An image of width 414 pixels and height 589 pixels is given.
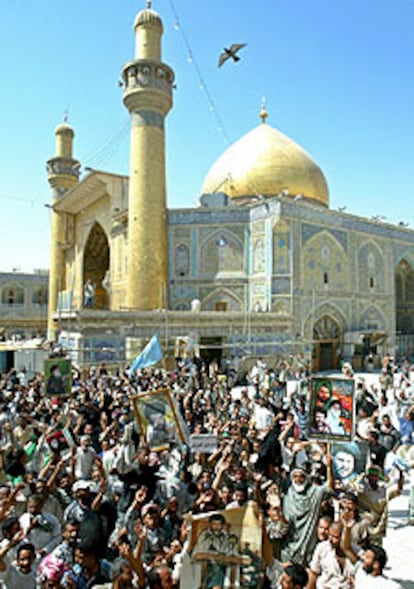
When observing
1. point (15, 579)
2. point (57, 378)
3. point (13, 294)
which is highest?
point (13, 294)

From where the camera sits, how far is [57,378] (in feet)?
28.7

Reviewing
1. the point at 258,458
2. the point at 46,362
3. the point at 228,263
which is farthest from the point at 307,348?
the point at 258,458

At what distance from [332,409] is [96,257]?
2539 centimetres

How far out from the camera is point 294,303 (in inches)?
811

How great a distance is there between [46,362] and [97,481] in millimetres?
4784

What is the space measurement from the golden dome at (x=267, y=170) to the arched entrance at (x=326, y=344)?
7.07m

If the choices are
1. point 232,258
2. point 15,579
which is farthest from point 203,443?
point 232,258

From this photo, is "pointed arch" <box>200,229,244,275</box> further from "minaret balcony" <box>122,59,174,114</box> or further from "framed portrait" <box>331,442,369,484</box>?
"framed portrait" <box>331,442,369,484</box>

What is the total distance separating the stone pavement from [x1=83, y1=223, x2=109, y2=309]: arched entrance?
79.2 feet

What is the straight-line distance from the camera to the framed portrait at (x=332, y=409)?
5.12m

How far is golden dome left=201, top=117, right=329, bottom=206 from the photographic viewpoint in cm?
2442

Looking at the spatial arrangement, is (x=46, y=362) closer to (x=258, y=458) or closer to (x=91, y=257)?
(x=258, y=458)

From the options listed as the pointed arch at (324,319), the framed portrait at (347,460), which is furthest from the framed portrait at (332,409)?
the pointed arch at (324,319)

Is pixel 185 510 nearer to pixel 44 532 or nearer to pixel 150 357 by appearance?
pixel 44 532
